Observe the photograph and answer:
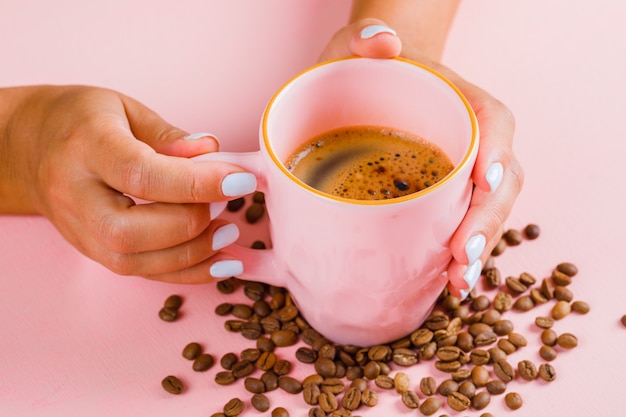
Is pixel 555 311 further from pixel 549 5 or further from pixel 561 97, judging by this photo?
pixel 549 5

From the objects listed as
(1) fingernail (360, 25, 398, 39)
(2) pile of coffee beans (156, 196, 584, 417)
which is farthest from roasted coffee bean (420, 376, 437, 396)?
(1) fingernail (360, 25, 398, 39)

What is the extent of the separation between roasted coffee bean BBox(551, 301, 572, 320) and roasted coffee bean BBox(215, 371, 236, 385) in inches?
20.9

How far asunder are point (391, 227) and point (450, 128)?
0.20m

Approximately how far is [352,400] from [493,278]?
33 cm

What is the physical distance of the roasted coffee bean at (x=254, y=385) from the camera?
1.32 meters

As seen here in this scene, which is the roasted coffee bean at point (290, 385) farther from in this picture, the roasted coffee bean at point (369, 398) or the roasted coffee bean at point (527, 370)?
the roasted coffee bean at point (527, 370)

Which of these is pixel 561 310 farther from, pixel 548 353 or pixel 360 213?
pixel 360 213

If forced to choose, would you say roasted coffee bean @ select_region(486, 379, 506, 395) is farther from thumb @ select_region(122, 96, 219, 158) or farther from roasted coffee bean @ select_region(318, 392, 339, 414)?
thumb @ select_region(122, 96, 219, 158)

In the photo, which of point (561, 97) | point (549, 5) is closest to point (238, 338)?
point (561, 97)

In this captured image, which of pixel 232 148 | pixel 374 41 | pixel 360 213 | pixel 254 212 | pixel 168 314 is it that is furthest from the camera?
pixel 232 148

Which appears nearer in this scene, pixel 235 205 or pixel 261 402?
pixel 261 402

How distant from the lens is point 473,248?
44.8 inches

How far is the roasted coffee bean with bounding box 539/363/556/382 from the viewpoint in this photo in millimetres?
1310

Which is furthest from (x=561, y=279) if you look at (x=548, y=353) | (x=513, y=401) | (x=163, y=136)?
A: (x=163, y=136)
